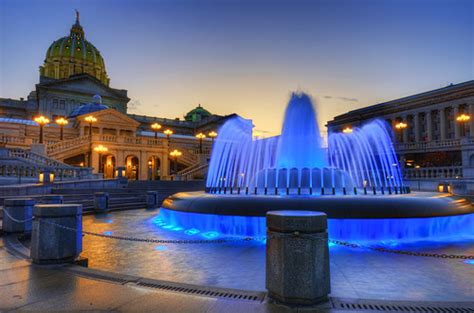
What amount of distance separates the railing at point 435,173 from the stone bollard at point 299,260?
39.4m

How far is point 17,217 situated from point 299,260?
10.2 metres

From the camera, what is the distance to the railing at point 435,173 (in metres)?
38.6

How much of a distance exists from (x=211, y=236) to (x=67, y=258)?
519 centimetres

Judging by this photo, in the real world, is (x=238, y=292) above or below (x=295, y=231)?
Result: below

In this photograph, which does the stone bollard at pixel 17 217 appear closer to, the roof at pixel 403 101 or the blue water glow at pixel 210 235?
the blue water glow at pixel 210 235

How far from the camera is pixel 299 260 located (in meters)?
5.06

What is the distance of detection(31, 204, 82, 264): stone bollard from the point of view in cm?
729

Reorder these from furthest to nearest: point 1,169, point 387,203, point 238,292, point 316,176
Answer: point 1,169
point 316,176
point 387,203
point 238,292

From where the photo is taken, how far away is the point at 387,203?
1132cm

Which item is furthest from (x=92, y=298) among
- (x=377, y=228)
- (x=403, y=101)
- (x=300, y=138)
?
(x=403, y=101)

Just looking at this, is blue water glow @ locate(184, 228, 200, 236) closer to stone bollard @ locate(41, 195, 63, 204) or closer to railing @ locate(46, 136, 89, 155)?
stone bollard @ locate(41, 195, 63, 204)

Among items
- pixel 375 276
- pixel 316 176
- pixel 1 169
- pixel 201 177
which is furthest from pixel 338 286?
pixel 201 177

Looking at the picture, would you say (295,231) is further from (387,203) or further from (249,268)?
(387,203)

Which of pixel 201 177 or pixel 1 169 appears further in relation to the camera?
pixel 201 177
